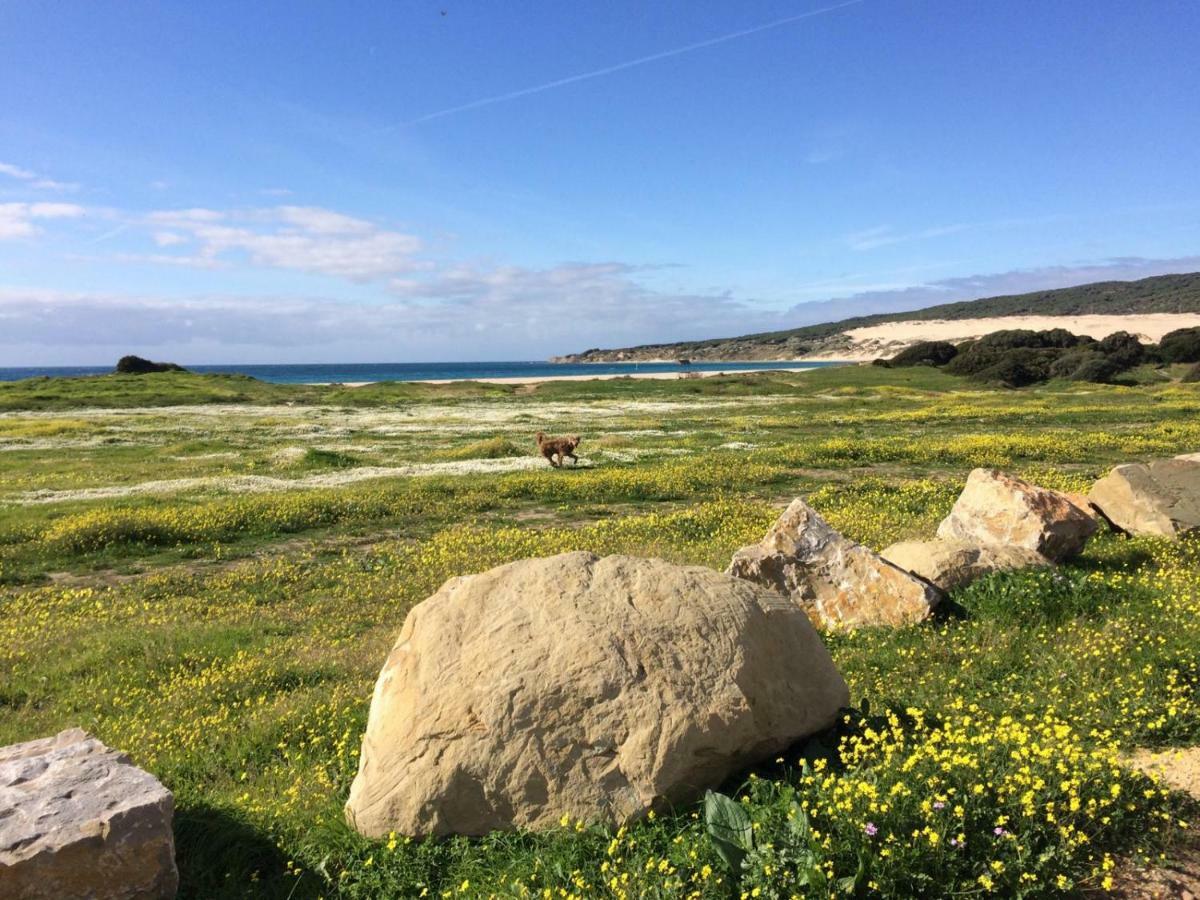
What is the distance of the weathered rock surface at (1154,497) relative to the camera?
1456 centimetres

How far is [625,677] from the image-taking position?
250 inches

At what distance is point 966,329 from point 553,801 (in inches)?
7706

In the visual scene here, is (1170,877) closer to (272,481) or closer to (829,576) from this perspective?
(829,576)

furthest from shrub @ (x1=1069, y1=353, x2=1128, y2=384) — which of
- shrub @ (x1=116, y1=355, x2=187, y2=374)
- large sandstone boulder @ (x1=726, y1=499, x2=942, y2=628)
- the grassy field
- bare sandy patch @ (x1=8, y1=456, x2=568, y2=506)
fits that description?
shrub @ (x1=116, y1=355, x2=187, y2=374)

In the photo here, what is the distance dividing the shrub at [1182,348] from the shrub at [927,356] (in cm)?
Result: 2332

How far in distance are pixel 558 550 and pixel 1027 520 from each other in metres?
9.15

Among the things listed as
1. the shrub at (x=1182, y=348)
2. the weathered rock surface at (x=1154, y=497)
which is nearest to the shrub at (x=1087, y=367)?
the shrub at (x=1182, y=348)

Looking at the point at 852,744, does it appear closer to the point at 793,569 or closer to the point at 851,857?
the point at 851,857

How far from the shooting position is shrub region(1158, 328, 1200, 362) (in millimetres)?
85062

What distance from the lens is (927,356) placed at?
10175 centimetres

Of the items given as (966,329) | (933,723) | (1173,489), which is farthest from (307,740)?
(966,329)

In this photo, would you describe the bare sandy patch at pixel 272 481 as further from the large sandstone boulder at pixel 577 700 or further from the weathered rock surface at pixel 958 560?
the large sandstone boulder at pixel 577 700

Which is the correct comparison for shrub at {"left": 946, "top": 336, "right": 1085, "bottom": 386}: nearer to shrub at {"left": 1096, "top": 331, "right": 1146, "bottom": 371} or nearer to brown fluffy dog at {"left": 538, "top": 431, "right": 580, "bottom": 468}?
shrub at {"left": 1096, "top": 331, "right": 1146, "bottom": 371}

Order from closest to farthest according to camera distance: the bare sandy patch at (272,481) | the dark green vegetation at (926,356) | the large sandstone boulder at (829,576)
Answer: the large sandstone boulder at (829,576), the bare sandy patch at (272,481), the dark green vegetation at (926,356)
